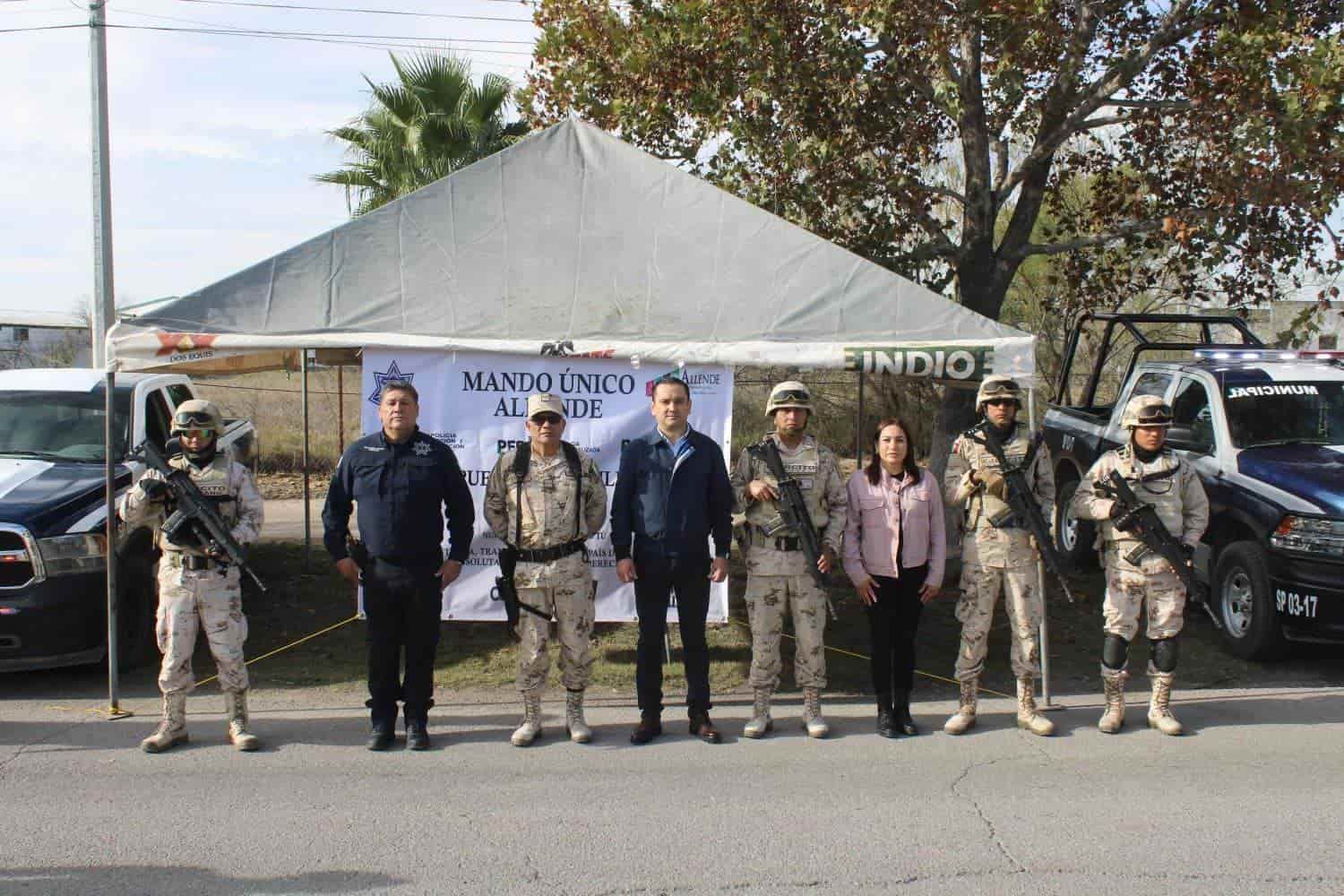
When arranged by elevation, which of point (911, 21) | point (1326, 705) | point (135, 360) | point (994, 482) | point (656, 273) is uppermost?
point (911, 21)

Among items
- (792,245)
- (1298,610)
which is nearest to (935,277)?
(792,245)

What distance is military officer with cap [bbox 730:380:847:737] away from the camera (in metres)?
5.90

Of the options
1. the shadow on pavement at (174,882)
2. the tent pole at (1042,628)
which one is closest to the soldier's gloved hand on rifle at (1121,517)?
the tent pole at (1042,628)

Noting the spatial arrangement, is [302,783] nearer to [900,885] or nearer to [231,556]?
[231,556]

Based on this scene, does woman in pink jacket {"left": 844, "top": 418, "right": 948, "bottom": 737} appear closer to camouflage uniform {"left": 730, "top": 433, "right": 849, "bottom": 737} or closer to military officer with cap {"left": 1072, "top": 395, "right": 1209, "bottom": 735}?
camouflage uniform {"left": 730, "top": 433, "right": 849, "bottom": 737}

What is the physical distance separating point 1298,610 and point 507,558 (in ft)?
16.9

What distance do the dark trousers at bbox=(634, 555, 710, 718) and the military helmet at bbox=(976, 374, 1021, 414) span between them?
1.80 m

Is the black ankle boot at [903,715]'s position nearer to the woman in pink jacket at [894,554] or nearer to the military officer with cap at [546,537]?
the woman in pink jacket at [894,554]

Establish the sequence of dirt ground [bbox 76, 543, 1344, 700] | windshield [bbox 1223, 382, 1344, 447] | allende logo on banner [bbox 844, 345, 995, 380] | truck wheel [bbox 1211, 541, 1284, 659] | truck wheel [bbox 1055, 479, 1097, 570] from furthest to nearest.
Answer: truck wheel [bbox 1055, 479, 1097, 570], windshield [bbox 1223, 382, 1344, 447], truck wheel [bbox 1211, 541, 1284, 659], dirt ground [bbox 76, 543, 1344, 700], allende logo on banner [bbox 844, 345, 995, 380]

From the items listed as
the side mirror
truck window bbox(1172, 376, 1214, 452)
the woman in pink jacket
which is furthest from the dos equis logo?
truck window bbox(1172, 376, 1214, 452)

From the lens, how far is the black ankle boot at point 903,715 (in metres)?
6.07

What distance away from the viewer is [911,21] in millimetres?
8938

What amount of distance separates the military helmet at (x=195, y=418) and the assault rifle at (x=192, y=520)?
0.60 feet

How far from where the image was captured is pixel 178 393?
30.6ft
